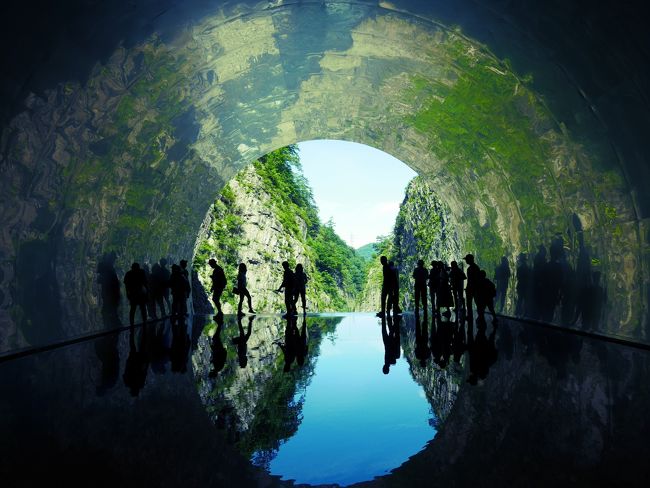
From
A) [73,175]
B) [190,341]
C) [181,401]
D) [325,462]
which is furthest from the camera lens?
[190,341]

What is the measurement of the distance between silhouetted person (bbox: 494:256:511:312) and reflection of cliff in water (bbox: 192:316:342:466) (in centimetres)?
812

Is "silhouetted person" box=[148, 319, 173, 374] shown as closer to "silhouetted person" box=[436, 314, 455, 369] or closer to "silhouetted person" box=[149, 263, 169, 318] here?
"silhouetted person" box=[149, 263, 169, 318]

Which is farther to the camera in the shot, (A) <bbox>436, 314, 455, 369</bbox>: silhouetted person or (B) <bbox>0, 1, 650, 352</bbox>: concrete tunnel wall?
(A) <bbox>436, 314, 455, 369</bbox>: silhouetted person

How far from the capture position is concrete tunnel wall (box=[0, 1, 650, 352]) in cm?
754

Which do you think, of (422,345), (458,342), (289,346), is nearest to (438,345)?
(422,345)

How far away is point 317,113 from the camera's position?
15.5 m

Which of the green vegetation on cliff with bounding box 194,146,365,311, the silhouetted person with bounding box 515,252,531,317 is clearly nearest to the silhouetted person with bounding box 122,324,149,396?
the silhouetted person with bounding box 515,252,531,317

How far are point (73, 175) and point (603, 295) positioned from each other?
29.6 ft

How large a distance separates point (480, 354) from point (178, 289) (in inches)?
474

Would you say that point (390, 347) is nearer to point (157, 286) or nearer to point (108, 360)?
point (108, 360)

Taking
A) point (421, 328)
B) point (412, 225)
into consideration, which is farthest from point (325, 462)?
point (412, 225)

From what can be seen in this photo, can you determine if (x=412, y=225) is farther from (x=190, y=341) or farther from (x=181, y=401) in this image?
(x=181, y=401)

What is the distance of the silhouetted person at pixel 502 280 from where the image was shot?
52.1 ft

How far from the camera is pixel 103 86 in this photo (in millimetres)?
9016
